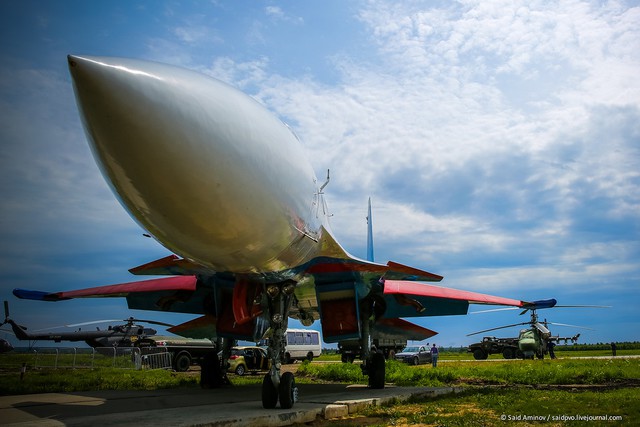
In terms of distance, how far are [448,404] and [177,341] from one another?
17376mm

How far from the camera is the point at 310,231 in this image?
5684mm

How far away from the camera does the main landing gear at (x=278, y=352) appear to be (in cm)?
650

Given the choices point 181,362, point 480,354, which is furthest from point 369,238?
point 480,354

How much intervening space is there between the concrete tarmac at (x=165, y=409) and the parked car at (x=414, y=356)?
62.7ft

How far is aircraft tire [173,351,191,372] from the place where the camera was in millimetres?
20734

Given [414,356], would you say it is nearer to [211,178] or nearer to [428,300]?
[428,300]

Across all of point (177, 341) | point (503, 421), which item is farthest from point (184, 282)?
point (177, 341)

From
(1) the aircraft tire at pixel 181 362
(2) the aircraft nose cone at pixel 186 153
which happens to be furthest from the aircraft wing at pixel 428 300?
(1) the aircraft tire at pixel 181 362

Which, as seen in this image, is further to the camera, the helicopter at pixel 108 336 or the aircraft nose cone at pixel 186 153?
the helicopter at pixel 108 336

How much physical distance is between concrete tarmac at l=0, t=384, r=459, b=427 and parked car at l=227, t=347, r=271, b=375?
1072 cm

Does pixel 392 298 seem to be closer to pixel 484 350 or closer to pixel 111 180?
pixel 111 180

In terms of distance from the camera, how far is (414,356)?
1096 inches

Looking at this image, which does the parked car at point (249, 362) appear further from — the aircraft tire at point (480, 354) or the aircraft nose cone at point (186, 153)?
the aircraft nose cone at point (186, 153)

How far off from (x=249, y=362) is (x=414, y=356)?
11.2m
